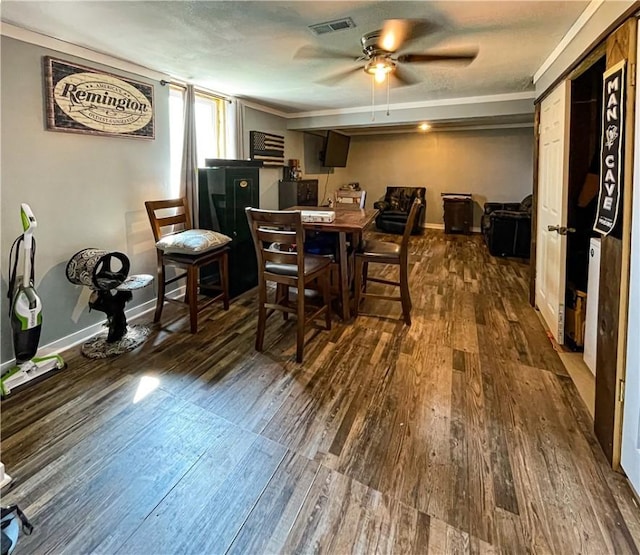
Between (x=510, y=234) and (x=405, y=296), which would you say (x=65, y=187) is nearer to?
(x=405, y=296)

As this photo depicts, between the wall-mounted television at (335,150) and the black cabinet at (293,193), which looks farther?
the wall-mounted television at (335,150)

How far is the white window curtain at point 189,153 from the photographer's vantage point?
385cm

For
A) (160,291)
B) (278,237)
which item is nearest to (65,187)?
(160,291)

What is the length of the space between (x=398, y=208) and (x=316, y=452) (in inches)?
285

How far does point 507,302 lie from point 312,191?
12.5 feet

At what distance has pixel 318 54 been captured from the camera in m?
2.90

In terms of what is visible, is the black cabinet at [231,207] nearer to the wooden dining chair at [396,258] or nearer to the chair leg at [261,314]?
the chair leg at [261,314]

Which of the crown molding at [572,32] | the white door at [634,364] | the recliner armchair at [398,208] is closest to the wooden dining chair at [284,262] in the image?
the white door at [634,364]

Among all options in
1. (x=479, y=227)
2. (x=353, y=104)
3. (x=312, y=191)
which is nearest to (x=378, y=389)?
(x=353, y=104)

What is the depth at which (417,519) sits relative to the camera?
143 cm

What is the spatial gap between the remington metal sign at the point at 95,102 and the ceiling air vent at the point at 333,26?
1725mm

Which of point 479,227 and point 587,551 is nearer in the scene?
point 587,551

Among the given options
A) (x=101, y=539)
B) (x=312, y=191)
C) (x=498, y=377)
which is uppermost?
(x=312, y=191)

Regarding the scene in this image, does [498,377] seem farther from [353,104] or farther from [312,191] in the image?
[312,191]
